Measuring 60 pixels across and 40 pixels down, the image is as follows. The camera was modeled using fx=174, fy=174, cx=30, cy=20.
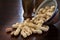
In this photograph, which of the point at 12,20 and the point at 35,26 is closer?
the point at 35,26

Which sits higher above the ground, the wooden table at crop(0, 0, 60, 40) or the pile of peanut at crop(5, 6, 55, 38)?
the pile of peanut at crop(5, 6, 55, 38)

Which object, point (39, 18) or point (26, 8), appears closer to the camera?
point (39, 18)

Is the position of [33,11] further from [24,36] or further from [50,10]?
[24,36]

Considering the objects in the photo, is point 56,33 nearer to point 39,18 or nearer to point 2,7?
point 39,18

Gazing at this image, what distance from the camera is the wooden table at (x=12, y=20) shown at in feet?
2.49

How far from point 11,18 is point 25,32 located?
0.23 m

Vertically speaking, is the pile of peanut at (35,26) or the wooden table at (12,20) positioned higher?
the pile of peanut at (35,26)

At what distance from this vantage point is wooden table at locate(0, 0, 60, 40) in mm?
759

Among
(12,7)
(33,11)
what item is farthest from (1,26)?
(12,7)

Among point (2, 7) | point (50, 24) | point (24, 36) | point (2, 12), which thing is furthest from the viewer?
point (2, 7)

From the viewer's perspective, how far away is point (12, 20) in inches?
36.8

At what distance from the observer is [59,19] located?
36.2 inches

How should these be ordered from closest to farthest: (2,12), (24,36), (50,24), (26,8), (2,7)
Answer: (24,36) < (50,24) < (26,8) < (2,12) < (2,7)

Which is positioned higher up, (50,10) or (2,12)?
(50,10)
